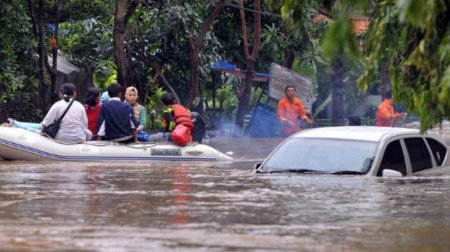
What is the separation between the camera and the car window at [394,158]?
46.7 ft

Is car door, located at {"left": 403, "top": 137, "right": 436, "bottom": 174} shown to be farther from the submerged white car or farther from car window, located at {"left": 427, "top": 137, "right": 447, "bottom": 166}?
car window, located at {"left": 427, "top": 137, "right": 447, "bottom": 166}

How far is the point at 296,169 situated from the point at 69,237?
4.47 m

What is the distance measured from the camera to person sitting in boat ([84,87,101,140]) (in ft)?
68.2

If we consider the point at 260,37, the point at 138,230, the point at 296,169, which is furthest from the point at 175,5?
the point at 138,230

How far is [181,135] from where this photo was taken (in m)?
20.7

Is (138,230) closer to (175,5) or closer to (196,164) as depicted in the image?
(196,164)

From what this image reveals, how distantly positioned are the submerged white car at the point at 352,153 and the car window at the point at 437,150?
0.37m

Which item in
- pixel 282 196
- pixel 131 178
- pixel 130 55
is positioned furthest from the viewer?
pixel 130 55

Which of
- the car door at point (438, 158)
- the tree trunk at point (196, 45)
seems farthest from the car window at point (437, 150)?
the tree trunk at point (196, 45)

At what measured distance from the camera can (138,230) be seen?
34.8 feet

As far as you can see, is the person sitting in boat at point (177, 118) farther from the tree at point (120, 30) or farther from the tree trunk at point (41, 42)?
the tree trunk at point (41, 42)

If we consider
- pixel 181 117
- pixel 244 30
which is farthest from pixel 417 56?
pixel 244 30

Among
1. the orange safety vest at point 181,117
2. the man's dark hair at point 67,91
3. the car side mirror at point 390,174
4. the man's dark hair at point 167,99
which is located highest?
the man's dark hair at point 67,91

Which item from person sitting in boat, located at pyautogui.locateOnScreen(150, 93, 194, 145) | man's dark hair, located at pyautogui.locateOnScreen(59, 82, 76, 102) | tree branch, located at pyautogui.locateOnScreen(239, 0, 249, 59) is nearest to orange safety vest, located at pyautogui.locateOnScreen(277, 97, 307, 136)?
person sitting in boat, located at pyautogui.locateOnScreen(150, 93, 194, 145)
